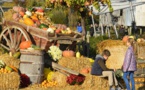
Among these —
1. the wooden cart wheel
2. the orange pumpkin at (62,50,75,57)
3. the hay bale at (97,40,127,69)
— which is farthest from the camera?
the hay bale at (97,40,127,69)

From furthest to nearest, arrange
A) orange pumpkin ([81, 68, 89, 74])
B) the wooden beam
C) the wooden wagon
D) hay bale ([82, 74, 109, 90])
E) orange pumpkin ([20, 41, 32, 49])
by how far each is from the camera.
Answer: the wooden wagon < orange pumpkin ([20, 41, 32, 49]) < orange pumpkin ([81, 68, 89, 74]) < the wooden beam < hay bale ([82, 74, 109, 90])

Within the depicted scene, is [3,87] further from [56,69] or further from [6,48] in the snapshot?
[6,48]

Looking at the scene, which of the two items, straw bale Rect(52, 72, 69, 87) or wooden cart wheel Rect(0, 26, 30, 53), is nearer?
straw bale Rect(52, 72, 69, 87)

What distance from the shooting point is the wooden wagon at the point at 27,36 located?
14.1m

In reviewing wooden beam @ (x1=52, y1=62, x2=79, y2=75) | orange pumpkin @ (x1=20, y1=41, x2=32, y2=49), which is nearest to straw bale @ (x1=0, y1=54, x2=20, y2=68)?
orange pumpkin @ (x1=20, y1=41, x2=32, y2=49)

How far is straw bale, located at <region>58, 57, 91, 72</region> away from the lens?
1351 centimetres

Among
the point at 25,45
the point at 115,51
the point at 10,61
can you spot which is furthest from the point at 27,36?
the point at 115,51

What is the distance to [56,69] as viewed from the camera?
43.0ft

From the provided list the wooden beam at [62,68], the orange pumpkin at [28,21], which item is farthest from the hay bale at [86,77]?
the orange pumpkin at [28,21]

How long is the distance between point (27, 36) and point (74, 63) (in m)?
1.96

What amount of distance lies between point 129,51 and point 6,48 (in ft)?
19.1

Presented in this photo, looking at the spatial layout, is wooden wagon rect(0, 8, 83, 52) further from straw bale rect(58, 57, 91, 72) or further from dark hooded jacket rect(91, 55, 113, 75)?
dark hooded jacket rect(91, 55, 113, 75)

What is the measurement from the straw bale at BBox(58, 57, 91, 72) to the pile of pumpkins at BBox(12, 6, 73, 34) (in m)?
1.19

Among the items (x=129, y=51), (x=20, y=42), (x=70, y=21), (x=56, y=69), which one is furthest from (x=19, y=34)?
(x=70, y=21)
